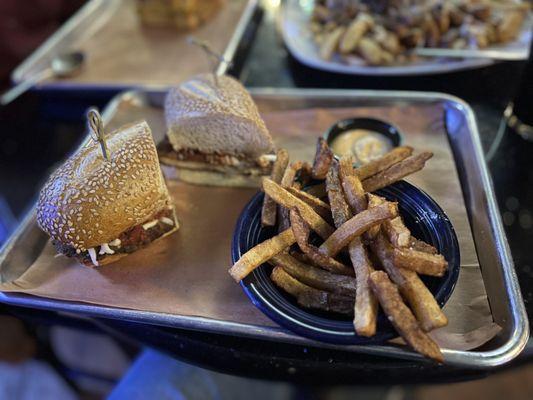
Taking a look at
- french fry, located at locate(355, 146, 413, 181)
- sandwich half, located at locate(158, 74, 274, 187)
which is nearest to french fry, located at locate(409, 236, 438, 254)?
french fry, located at locate(355, 146, 413, 181)

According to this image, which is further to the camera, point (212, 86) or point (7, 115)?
point (7, 115)

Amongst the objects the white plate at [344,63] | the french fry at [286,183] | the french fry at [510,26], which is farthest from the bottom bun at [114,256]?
the french fry at [510,26]

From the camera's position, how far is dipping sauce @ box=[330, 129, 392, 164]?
7.35 ft

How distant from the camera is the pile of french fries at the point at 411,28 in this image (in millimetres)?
2838

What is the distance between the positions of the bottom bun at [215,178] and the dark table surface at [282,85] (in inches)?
30.0

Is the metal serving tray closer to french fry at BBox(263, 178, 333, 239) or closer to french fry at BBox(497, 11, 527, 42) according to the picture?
french fry at BBox(263, 178, 333, 239)

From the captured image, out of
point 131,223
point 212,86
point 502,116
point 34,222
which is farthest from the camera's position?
point 502,116

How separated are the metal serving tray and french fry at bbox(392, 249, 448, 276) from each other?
251 millimetres

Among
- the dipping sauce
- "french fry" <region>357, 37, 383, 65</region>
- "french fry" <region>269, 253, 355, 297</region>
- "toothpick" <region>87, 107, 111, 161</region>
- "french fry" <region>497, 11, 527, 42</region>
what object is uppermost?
"toothpick" <region>87, 107, 111, 161</region>

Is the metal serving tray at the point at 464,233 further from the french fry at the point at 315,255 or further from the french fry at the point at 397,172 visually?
the french fry at the point at 397,172

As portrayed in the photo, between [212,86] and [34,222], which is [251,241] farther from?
[34,222]

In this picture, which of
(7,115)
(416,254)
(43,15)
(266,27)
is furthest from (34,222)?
(43,15)

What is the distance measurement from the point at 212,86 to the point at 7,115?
209cm

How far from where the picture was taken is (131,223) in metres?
1.87
